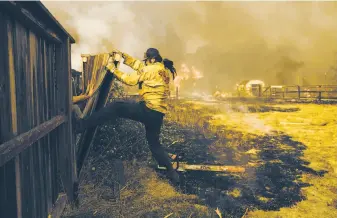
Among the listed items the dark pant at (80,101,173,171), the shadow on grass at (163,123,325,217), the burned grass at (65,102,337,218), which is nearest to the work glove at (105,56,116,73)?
the dark pant at (80,101,173,171)

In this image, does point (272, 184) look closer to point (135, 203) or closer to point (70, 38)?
point (135, 203)

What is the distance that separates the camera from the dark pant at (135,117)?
3.54 meters

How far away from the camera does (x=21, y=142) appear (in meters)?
1.86

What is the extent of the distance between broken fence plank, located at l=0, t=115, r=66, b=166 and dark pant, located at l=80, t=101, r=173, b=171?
2.98 feet

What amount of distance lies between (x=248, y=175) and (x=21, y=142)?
Result: 13.0 feet

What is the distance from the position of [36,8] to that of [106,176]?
2842 millimetres

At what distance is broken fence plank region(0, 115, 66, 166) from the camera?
63.0 inches

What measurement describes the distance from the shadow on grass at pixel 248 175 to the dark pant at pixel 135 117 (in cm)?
77

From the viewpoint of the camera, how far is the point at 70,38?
129 inches

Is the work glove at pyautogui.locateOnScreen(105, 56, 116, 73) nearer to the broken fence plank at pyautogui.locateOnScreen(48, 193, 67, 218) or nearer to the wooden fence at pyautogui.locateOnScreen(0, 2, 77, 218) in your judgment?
the wooden fence at pyautogui.locateOnScreen(0, 2, 77, 218)

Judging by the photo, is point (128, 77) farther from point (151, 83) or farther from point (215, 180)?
point (215, 180)

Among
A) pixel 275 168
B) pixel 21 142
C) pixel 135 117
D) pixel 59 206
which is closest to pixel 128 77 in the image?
pixel 135 117

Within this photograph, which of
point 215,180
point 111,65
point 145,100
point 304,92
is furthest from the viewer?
point 304,92

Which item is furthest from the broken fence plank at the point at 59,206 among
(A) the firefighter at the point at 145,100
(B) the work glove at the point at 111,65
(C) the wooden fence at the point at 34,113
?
(B) the work glove at the point at 111,65
